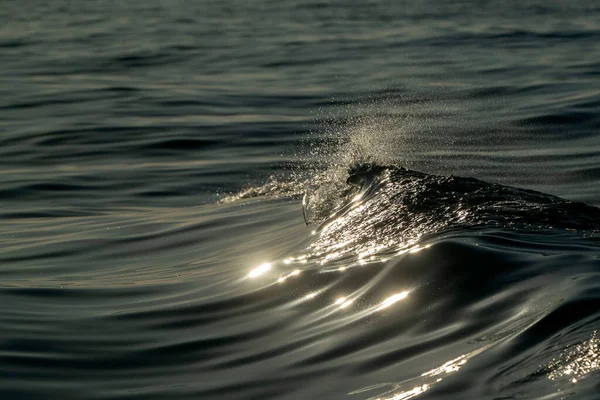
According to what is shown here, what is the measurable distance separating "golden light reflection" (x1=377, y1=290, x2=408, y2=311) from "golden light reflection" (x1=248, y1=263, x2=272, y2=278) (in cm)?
118

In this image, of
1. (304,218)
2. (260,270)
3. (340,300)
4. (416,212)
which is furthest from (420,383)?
(304,218)

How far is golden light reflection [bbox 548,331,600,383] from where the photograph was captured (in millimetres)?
3477

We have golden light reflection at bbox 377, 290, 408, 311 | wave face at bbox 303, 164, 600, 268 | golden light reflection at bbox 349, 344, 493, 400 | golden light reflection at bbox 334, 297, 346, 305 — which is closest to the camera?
golden light reflection at bbox 349, 344, 493, 400

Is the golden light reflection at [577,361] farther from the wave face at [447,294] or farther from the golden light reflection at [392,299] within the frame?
the golden light reflection at [392,299]

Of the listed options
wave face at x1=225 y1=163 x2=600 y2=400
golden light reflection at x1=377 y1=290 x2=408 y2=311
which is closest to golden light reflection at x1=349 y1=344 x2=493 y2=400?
wave face at x1=225 y1=163 x2=600 y2=400

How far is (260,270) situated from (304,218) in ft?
4.72

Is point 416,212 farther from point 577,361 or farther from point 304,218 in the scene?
point 577,361

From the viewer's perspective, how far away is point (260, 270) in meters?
5.85

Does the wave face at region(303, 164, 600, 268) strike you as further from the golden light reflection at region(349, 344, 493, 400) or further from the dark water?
the golden light reflection at region(349, 344, 493, 400)

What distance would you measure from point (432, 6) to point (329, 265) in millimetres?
18532

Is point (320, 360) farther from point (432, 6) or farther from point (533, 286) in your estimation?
point (432, 6)

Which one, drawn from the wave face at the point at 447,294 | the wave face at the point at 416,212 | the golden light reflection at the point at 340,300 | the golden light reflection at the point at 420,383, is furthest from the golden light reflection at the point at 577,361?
the wave face at the point at 416,212

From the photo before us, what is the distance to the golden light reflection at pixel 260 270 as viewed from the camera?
5762 millimetres

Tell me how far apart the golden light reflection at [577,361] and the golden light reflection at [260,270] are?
2.38m
